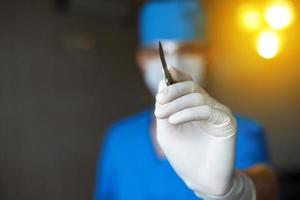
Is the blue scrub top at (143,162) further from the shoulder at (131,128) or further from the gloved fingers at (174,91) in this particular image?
the gloved fingers at (174,91)

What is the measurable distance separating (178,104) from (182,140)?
62 millimetres

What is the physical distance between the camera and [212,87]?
3.33 ft

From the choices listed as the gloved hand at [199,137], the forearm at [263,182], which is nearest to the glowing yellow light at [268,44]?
the forearm at [263,182]

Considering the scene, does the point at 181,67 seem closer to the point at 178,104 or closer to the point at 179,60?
the point at 179,60

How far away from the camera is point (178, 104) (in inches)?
18.1

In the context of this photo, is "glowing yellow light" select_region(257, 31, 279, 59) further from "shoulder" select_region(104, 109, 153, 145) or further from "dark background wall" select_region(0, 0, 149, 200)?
"dark background wall" select_region(0, 0, 149, 200)

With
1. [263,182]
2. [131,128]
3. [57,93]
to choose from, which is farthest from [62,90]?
[263,182]

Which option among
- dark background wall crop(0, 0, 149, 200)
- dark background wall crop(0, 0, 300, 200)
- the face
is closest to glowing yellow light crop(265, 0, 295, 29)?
the face

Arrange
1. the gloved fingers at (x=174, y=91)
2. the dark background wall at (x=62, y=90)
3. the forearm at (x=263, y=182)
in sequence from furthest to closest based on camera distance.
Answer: the dark background wall at (x=62, y=90) < the forearm at (x=263, y=182) < the gloved fingers at (x=174, y=91)

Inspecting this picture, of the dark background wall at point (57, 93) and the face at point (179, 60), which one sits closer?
the face at point (179, 60)

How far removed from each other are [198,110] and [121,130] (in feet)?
1.79

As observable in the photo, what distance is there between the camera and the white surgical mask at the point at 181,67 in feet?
2.78

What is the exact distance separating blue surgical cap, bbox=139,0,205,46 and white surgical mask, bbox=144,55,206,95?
0.17 feet

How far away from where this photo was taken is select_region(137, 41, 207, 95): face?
2.80 feet
